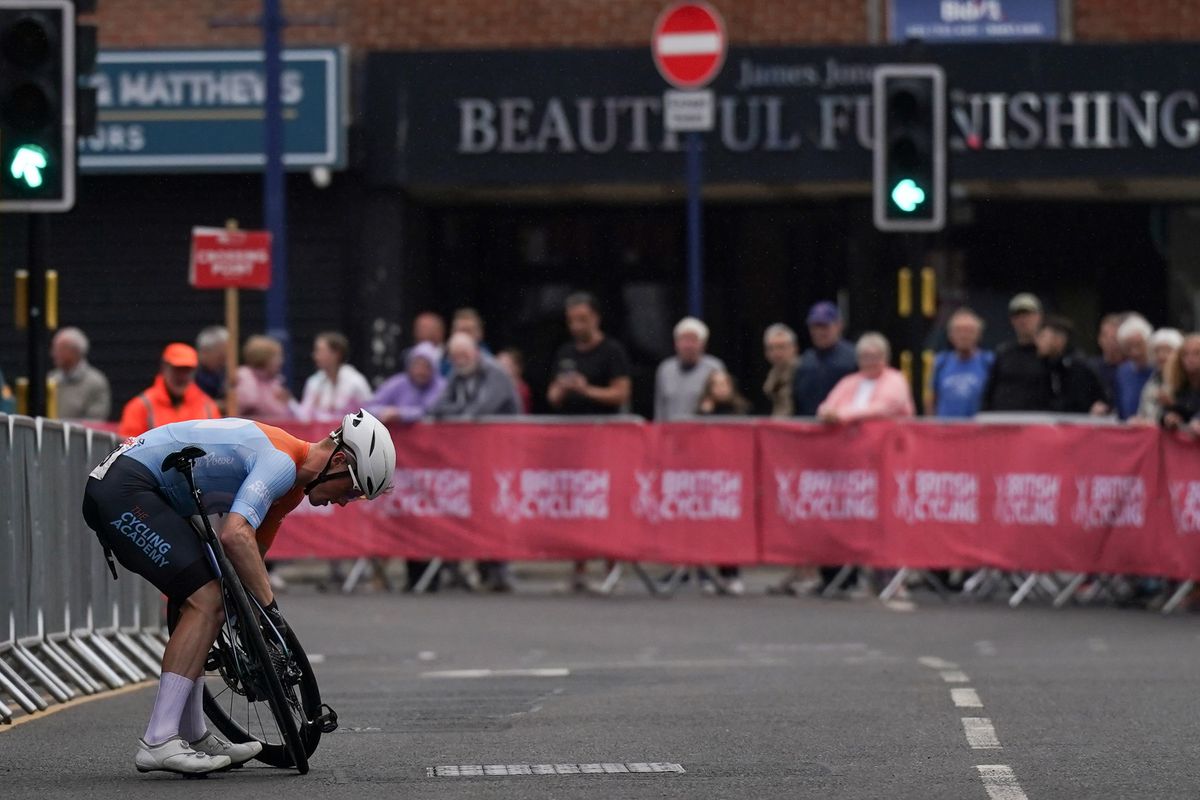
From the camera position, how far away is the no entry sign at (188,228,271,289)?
19.5m

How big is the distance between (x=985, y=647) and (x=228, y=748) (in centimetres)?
664

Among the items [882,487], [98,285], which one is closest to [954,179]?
[882,487]

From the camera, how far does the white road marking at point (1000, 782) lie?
8016 mm

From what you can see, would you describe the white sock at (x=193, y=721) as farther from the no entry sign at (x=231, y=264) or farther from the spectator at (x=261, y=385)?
the spectator at (x=261, y=385)

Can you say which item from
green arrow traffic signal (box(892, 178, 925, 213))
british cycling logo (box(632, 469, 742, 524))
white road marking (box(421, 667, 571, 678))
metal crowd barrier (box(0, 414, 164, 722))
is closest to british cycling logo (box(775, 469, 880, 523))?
british cycling logo (box(632, 469, 742, 524))

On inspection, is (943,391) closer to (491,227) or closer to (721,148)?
(721,148)

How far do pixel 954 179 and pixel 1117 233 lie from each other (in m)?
2.30

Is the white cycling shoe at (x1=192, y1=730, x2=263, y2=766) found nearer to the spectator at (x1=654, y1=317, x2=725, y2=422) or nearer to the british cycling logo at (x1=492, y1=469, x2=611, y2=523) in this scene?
the british cycling logo at (x1=492, y1=469, x2=611, y2=523)

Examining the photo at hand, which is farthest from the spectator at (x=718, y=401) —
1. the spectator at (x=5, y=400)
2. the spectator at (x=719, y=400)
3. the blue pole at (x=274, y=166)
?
the spectator at (x=5, y=400)

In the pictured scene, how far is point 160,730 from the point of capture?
880 cm

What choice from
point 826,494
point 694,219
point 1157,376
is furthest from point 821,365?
point 694,219

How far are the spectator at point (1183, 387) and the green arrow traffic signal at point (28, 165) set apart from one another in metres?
7.80

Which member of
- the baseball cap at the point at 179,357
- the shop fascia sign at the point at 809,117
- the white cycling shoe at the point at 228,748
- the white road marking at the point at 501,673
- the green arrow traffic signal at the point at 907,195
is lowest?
the white road marking at the point at 501,673

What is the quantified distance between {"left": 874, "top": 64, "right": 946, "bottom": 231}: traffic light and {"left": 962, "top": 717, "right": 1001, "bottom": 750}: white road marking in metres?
7.85
